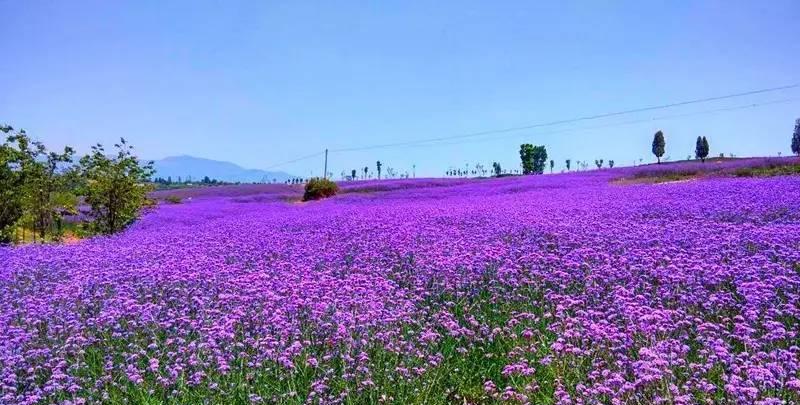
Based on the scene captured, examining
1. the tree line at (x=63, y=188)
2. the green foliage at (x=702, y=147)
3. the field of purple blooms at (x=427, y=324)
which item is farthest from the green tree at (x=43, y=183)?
the green foliage at (x=702, y=147)

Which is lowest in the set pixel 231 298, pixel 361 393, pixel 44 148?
pixel 361 393

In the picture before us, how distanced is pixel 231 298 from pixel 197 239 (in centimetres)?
586

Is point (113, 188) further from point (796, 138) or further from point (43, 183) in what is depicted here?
point (796, 138)

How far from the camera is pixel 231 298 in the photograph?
5559 millimetres

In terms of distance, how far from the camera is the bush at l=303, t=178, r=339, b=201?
35531 mm

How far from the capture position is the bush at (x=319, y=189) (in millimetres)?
35531

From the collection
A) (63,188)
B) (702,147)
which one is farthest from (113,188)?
(702,147)

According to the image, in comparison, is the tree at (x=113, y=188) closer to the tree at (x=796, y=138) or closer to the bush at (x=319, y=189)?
the bush at (x=319, y=189)

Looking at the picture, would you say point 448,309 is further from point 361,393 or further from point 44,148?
point 44,148

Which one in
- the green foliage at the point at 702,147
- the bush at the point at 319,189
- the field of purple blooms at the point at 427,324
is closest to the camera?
the field of purple blooms at the point at 427,324

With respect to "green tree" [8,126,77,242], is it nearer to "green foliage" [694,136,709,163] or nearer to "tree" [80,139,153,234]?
"tree" [80,139,153,234]

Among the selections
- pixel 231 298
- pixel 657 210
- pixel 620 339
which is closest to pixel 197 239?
pixel 231 298

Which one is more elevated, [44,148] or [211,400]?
[44,148]

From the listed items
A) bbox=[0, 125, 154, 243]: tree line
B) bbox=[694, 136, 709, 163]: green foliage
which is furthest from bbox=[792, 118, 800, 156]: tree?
bbox=[0, 125, 154, 243]: tree line
